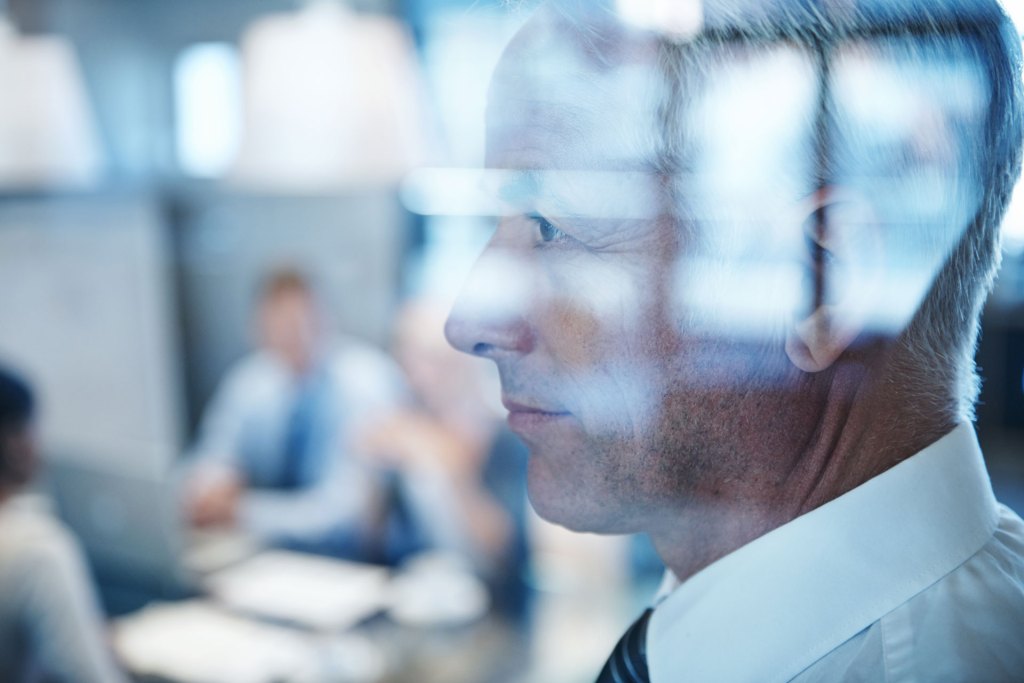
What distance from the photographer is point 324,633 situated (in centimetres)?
137

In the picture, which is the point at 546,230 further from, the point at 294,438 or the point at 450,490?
the point at 294,438

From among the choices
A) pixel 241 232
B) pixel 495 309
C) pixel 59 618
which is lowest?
pixel 59 618

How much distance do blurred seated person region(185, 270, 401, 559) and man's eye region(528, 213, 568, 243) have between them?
1429 millimetres

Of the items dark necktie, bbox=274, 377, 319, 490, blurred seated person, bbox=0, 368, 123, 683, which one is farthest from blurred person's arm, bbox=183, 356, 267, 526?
blurred seated person, bbox=0, 368, 123, 683

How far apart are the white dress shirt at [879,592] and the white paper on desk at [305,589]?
1.06 m

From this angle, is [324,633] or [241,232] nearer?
[324,633]

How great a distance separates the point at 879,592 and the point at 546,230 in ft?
0.90

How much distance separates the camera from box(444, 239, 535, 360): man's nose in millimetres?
493

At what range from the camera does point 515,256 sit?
1.65 ft

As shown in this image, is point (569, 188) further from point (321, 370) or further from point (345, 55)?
point (321, 370)

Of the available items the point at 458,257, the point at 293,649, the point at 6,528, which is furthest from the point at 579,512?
→ the point at 293,649

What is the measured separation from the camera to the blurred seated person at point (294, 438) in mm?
1897

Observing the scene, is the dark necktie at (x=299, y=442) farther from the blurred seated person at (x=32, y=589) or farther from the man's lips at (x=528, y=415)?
the man's lips at (x=528, y=415)

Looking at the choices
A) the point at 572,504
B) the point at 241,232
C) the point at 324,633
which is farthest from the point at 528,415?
the point at 241,232
